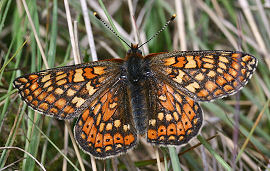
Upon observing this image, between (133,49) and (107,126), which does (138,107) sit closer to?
(107,126)

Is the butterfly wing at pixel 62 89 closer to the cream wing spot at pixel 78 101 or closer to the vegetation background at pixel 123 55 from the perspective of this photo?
the cream wing spot at pixel 78 101

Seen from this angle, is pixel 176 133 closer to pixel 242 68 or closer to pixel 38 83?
pixel 242 68

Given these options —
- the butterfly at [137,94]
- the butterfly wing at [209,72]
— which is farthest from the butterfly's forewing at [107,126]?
the butterfly wing at [209,72]

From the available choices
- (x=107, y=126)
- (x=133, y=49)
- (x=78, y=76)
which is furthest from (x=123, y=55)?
(x=107, y=126)

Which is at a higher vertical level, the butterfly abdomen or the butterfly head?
the butterfly head

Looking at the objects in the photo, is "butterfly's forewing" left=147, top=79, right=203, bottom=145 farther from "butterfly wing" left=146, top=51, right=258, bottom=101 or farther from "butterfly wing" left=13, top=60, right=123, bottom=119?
"butterfly wing" left=13, top=60, right=123, bottom=119

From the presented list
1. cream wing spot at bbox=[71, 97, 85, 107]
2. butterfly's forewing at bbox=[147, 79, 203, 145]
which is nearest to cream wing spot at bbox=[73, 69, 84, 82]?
cream wing spot at bbox=[71, 97, 85, 107]
